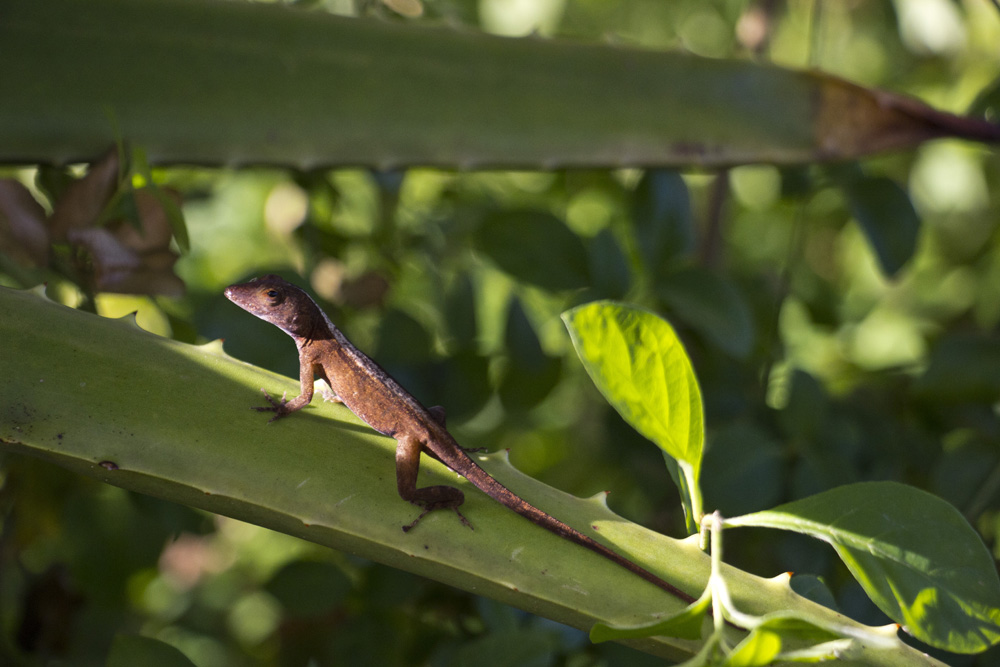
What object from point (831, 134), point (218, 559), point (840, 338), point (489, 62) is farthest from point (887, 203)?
point (218, 559)

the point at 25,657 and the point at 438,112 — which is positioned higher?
the point at 438,112

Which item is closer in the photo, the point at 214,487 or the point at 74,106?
the point at 214,487

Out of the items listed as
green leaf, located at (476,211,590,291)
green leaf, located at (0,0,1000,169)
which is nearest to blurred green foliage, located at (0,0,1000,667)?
green leaf, located at (476,211,590,291)

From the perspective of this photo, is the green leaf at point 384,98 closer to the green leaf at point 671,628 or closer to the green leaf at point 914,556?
the green leaf at point 914,556

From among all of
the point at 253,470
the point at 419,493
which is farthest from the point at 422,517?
the point at 253,470

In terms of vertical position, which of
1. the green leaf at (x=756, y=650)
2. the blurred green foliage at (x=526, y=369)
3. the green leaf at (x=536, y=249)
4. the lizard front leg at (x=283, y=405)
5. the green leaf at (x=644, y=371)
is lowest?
the blurred green foliage at (x=526, y=369)

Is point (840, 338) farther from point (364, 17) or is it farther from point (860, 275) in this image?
point (364, 17)

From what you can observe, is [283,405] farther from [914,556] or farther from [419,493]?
[914,556]

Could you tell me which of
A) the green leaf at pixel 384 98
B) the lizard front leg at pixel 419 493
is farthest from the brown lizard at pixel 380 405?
the green leaf at pixel 384 98
